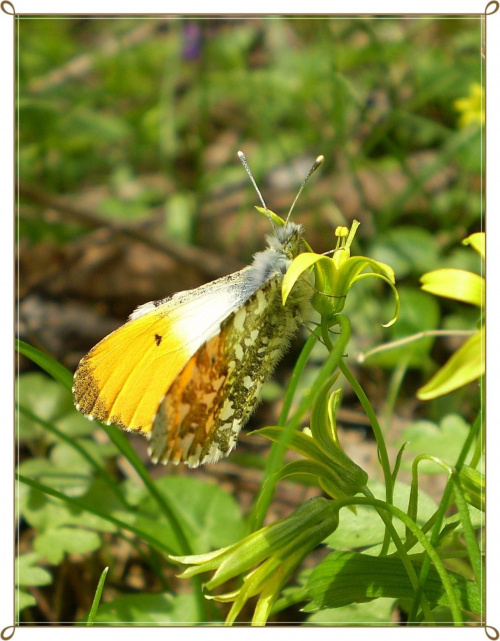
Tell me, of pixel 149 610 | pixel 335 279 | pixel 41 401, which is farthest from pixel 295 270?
pixel 41 401

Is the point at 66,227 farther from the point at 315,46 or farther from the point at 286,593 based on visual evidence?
the point at 286,593

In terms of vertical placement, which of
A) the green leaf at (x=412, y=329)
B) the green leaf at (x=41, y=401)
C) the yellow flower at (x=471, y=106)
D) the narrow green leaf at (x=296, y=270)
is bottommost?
the narrow green leaf at (x=296, y=270)

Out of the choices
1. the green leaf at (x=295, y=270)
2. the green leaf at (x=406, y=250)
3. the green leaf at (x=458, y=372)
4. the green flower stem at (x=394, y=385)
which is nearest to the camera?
the green leaf at (x=458, y=372)

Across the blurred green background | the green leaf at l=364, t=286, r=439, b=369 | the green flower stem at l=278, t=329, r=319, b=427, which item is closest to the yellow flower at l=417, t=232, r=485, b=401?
the green flower stem at l=278, t=329, r=319, b=427

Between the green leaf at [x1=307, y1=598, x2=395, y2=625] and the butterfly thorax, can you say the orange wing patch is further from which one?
the green leaf at [x1=307, y1=598, x2=395, y2=625]

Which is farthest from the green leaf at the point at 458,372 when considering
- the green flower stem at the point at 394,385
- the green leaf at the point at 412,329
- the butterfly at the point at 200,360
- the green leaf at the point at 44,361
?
the green leaf at the point at 412,329

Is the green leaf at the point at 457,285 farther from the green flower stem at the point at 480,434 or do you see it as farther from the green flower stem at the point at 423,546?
the green flower stem at the point at 423,546

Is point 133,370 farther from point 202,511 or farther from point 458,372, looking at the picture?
point 458,372
